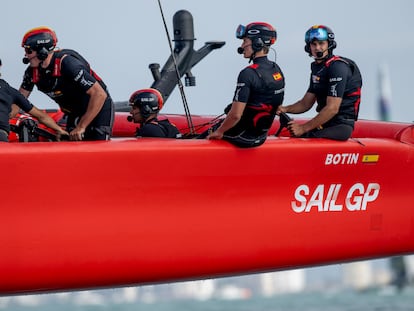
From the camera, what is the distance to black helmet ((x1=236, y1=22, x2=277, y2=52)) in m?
8.73

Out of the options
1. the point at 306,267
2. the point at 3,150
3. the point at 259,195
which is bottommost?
the point at 306,267

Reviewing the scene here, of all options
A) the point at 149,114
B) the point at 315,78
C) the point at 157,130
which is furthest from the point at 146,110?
the point at 315,78

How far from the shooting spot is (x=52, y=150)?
806cm

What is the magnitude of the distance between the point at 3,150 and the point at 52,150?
30 cm

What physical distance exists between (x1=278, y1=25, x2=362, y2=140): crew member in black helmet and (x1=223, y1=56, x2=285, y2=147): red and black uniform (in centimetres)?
49

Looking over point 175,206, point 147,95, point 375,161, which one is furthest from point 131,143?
point 375,161

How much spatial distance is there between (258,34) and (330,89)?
776mm

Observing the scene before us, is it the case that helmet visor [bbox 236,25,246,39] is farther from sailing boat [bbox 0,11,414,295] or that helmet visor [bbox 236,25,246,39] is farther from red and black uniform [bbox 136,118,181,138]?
red and black uniform [bbox 136,118,181,138]

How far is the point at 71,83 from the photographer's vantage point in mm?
8609

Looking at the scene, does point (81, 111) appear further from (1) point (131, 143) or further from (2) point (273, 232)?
(2) point (273, 232)

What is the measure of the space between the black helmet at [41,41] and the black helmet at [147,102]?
1.14 meters

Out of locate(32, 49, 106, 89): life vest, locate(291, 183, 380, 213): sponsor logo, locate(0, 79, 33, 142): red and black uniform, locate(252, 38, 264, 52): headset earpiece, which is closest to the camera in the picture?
locate(0, 79, 33, 142): red and black uniform

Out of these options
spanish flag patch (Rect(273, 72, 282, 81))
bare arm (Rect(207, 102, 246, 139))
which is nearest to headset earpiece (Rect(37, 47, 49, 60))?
bare arm (Rect(207, 102, 246, 139))

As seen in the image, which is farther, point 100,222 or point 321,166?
point 321,166
